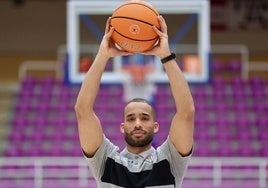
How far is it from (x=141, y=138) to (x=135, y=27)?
1.89 ft

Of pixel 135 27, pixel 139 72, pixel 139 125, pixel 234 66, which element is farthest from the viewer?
pixel 234 66

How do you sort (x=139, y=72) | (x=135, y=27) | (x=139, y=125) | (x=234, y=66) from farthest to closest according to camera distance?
(x=234, y=66), (x=139, y=72), (x=135, y=27), (x=139, y=125)

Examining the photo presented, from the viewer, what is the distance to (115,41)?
3.49 meters

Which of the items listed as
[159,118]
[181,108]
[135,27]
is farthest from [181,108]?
[159,118]

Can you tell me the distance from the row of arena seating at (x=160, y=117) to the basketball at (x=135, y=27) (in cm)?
→ 812

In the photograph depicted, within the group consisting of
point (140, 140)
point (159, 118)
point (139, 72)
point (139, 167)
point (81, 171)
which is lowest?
point (139, 167)

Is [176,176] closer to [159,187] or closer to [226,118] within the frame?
[159,187]

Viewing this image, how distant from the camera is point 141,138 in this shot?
3.30 m

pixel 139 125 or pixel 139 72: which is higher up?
pixel 139 72

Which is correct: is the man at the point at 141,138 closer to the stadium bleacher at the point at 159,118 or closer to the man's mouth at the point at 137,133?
the man's mouth at the point at 137,133

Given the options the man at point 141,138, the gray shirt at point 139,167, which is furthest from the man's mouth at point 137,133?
the gray shirt at point 139,167

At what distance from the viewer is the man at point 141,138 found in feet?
10.8

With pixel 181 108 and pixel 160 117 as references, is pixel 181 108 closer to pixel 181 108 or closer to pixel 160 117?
pixel 181 108

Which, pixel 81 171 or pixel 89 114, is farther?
pixel 81 171
